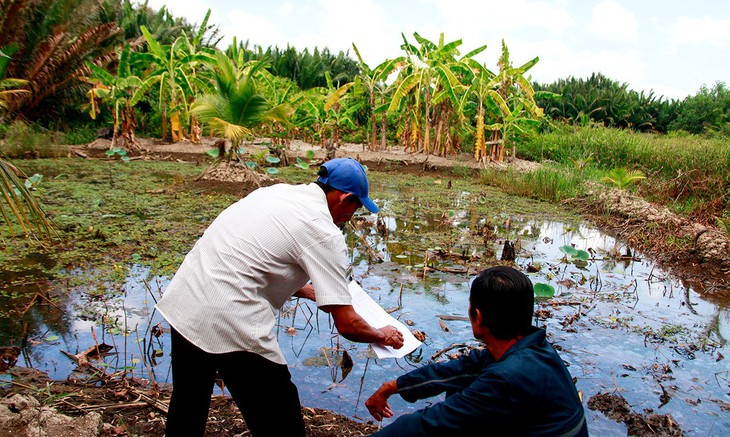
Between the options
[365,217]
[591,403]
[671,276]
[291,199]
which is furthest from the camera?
[365,217]

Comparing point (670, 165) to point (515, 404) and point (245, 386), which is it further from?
point (245, 386)

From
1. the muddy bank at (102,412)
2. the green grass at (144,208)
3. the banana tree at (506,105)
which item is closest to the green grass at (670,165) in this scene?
the banana tree at (506,105)

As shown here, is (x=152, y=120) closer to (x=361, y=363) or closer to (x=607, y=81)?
(x=361, y=363)

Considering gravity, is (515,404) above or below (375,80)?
below

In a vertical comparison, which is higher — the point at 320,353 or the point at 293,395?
the point at 293,395

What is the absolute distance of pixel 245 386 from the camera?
1960mm

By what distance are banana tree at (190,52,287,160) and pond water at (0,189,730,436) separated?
195 inches

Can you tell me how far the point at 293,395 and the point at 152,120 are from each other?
18.8m

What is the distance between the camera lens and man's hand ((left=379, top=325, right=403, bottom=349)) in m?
2.10

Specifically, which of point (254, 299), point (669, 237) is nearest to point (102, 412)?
point (254, 299)

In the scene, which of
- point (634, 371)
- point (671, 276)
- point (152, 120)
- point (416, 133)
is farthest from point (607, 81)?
point (634, 371)

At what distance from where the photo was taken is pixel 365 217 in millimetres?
8906

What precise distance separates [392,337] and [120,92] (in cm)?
1551

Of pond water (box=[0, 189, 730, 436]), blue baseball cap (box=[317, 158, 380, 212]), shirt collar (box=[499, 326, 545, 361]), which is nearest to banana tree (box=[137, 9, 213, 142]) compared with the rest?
pond water (box=[0, 189, 730, 436])
